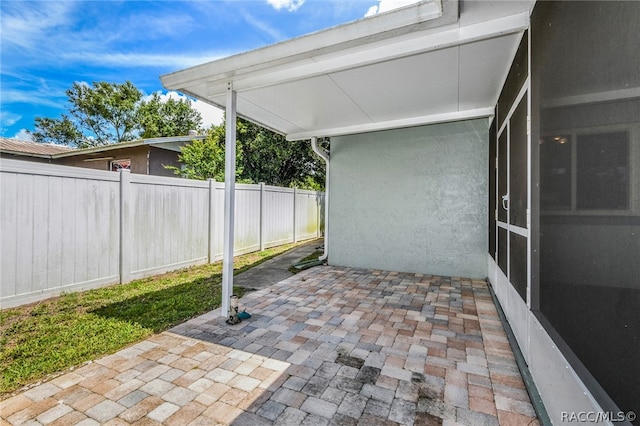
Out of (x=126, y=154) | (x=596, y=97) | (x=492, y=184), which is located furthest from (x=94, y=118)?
(x=596, y=97)

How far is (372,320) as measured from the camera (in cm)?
358

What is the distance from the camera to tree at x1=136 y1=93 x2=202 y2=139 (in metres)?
23.7

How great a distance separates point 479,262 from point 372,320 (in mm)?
3078

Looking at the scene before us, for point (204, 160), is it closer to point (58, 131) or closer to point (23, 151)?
point (23, 151)

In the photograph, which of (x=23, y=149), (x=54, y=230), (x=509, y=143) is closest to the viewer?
(x=509, y=143)

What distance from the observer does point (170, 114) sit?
2455cm

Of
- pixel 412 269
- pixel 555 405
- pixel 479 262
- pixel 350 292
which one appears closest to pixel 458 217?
pixel 479 262

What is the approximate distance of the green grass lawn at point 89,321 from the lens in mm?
2600

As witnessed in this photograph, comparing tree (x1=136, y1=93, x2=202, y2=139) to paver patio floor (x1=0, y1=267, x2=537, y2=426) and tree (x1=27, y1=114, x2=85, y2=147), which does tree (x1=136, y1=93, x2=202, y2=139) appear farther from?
paver patio floor (x1=0, y1=267, x2=537, y2=426)

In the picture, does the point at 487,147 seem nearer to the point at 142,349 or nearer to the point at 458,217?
the point at 458,217

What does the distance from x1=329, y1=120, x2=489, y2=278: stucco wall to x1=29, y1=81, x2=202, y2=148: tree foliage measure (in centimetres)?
2125

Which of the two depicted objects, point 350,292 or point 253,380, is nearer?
point 253,380

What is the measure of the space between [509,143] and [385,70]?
1.61m

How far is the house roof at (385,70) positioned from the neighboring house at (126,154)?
8818 millimetres
